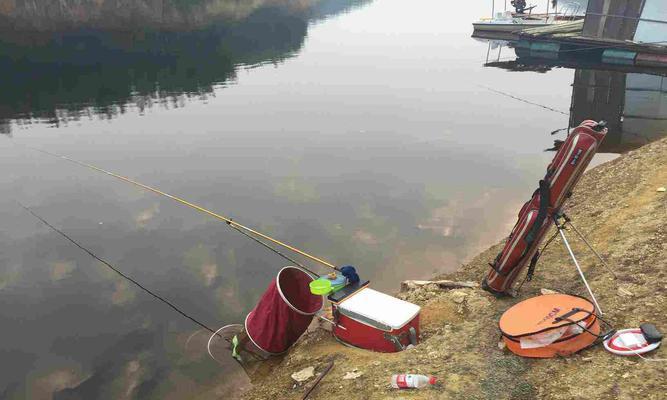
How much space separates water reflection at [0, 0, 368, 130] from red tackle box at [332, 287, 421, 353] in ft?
86.6

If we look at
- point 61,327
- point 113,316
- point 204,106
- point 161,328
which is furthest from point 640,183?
point 204,106

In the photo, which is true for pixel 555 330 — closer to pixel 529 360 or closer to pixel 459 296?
pixel 529 360

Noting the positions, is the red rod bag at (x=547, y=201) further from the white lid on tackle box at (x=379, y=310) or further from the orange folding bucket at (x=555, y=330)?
the white lid on tackle box at (x=379, y=310)

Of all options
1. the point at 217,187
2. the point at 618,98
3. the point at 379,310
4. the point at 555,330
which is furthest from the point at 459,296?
the point at 618,98

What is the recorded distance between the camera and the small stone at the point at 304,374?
7012 millimetres

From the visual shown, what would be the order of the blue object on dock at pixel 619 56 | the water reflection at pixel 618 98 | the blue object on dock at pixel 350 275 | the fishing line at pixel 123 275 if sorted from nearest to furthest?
the blue object on dock at pixel 350 275 → the fishing line at pixel 123 275 → the water reflection at pixel 618 98 → the blue object on dock at pixel 619 56

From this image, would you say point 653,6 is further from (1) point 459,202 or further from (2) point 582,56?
(1) point 459,202

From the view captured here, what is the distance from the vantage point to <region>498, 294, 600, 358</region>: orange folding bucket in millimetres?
5707

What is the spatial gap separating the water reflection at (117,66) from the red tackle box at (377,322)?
26382 mm

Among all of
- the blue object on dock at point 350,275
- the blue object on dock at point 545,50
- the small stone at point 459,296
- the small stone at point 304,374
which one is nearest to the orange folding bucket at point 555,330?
the small stone at point 459,296

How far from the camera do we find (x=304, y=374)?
23.3ft

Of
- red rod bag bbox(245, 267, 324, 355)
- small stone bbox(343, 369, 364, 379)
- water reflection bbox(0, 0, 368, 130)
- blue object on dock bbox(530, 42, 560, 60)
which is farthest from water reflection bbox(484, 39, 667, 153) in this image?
water reflection bbox(0, 0, 368, 130)

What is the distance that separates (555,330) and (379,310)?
250cm

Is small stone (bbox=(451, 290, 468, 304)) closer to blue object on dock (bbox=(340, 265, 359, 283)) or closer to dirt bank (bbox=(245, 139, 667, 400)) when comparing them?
dirt bank (bbox=(245, 139, 667, 400))
